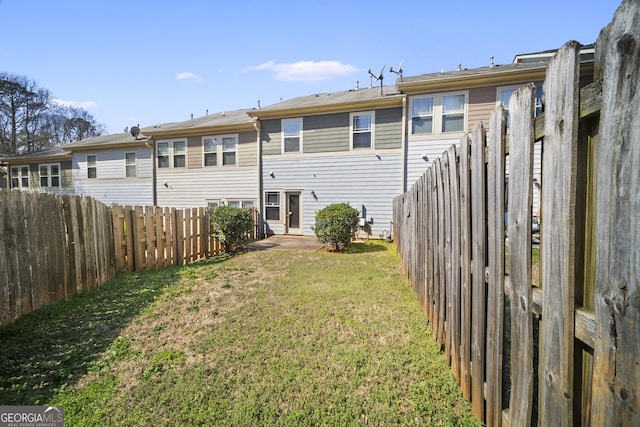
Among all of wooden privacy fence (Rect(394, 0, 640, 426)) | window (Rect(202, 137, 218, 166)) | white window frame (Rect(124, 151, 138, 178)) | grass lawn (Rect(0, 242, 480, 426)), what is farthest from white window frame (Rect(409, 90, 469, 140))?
white window frame (Rect(124, 151, 138, 178))

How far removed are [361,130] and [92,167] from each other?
16.4m

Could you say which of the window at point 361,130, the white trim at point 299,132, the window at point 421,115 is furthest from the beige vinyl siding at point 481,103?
the white trim at point 299,132

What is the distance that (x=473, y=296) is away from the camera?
2139mm

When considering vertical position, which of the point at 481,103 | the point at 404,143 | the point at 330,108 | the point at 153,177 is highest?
the point at 330,108

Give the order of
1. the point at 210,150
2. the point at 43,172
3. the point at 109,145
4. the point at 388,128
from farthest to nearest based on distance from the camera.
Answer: the point at 43,172 → the point at 109,145 → the point at 210,150 → the point at 388,128

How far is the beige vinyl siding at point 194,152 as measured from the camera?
14.8 metres

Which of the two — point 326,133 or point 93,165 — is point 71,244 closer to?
point 326,133

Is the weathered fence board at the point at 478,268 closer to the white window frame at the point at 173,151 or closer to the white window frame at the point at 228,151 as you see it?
the white window frame at the point at 228,151

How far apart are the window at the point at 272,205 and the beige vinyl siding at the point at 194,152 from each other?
168 inches

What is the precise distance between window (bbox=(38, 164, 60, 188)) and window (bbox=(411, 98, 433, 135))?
72.4 feet

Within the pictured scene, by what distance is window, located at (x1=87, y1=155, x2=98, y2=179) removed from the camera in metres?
17.5

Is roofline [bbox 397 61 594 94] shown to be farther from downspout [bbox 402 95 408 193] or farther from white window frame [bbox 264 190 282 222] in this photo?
white window frame [bbox 264 190 282 222]

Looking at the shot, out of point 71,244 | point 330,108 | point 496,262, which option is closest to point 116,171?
point 330,108

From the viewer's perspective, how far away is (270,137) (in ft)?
43.8
